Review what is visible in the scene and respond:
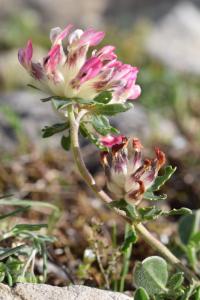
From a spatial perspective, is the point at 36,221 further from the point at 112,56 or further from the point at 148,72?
the point at 148,72

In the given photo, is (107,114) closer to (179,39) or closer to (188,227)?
(188,227)

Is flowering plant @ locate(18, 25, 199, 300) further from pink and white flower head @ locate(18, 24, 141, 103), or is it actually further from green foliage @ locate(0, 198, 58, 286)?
green foliage @ locate(0, 198, 58, 286)

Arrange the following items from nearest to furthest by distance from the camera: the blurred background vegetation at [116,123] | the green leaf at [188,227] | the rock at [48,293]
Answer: the rock at [48,293]
the green leaf at [188,227]
the blurred background vegetation at [116,123]

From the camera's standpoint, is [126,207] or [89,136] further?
[89,136]

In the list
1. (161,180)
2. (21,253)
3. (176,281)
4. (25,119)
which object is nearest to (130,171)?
(161,180)

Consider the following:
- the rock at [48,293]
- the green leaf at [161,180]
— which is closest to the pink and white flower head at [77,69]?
the green leaf at [161,180]

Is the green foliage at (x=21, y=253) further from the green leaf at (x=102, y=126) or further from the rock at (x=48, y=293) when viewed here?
the green leaf at (x=102, y=126)

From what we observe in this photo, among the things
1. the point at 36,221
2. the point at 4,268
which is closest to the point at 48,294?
the point at 4,268
